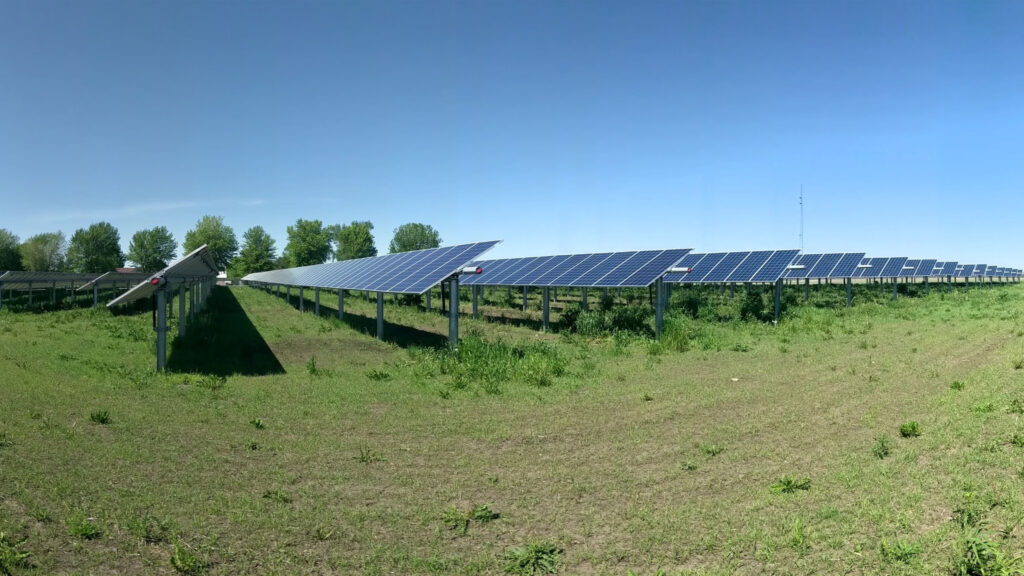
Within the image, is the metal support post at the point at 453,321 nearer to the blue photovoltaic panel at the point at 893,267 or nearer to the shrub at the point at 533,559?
the shrub at the point at 533,559

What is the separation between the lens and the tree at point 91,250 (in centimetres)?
10894

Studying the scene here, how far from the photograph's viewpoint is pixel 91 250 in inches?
4296

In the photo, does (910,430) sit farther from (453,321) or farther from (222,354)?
(222,354)

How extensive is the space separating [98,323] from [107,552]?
84.0ft

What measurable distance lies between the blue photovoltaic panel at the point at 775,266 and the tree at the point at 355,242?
111 meters

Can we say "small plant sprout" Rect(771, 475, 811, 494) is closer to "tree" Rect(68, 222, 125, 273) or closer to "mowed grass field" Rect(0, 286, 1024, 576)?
"mowed grass field" Rect(0, 286, 1024, 576)

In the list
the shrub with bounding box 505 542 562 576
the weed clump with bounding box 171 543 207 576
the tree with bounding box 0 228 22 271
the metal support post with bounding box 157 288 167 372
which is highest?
the tree with bounding box 0 228 22 271

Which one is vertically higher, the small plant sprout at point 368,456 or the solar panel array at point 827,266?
the solar panel array at point 827,266

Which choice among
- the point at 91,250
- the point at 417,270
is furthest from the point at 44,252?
the point at 417,270

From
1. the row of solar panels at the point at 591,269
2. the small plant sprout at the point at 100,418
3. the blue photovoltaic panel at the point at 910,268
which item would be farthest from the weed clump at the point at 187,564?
the blue photovoltaic panel at the point at 910,268

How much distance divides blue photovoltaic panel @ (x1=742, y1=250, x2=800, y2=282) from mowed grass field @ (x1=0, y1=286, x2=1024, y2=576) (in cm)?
1470

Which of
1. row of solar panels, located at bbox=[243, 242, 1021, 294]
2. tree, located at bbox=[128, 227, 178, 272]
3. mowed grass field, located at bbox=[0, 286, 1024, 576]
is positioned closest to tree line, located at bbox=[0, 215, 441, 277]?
tree, located at bbox=[128, 227, 178, 272]

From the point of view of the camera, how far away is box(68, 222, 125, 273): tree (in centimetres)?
10894

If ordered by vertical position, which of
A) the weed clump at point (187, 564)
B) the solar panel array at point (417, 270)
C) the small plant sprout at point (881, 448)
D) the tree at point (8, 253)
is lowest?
the weed clump at point (187, 564)
